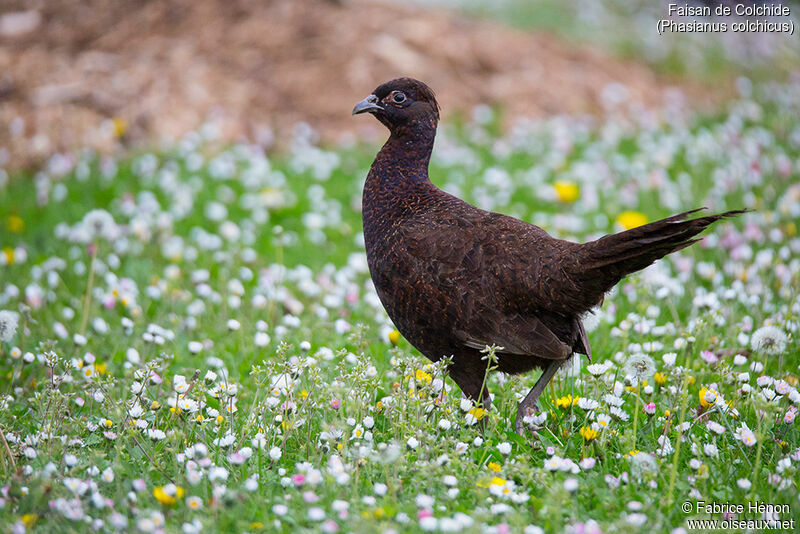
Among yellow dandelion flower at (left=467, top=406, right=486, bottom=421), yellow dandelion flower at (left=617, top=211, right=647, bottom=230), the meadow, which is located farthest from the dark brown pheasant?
yellow dandelion flower at (left=617, top=211, right=647, bottom=230)

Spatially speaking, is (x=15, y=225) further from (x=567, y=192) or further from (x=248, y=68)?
(x=567, y=192)

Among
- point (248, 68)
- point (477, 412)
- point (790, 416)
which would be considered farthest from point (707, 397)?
point (248, 68)

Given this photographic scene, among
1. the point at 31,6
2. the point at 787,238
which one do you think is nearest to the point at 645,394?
the point at 787,238

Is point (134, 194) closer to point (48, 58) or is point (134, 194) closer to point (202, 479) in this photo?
point (48, 58)

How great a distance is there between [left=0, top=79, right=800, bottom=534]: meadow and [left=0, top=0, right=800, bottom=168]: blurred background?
629 millimetres

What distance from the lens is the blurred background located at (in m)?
8.94

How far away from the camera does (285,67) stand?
9.87m

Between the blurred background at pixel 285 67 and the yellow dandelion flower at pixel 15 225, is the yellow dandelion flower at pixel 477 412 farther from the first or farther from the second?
the blurred background at pixel 285 67

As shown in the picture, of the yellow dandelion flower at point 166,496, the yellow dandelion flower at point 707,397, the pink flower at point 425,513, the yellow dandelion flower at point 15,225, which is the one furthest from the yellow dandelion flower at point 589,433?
the yellow dandelion flower at point 15,225

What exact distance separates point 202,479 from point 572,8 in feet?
39.2

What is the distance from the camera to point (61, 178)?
7988 mm

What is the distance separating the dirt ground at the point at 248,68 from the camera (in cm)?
891

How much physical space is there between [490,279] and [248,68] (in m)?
7.16

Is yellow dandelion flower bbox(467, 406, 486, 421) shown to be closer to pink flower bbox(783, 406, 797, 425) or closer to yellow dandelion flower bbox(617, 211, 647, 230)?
pink flower bbox(783, 406, 797, 425)
